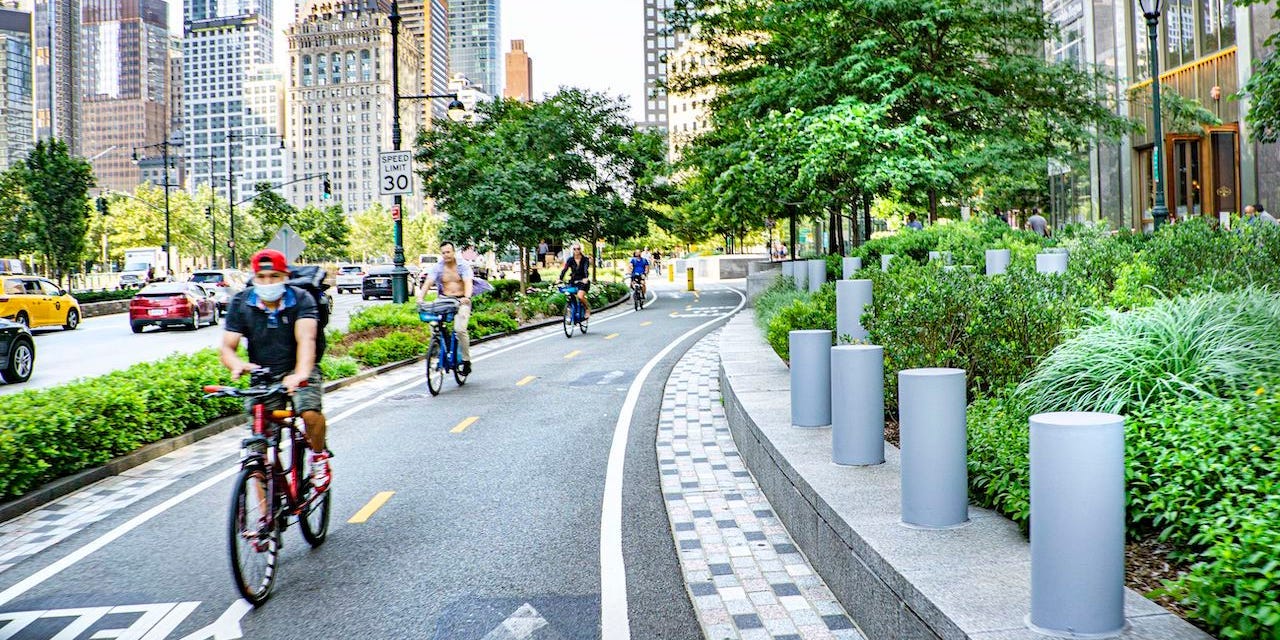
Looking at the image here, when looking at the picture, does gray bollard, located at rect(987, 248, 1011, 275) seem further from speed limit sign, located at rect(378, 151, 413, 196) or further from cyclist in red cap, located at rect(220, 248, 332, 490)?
speed limit sign, located at rect(378, 151, 413, 196)

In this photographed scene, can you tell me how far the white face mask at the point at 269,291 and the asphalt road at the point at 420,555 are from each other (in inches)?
65.2

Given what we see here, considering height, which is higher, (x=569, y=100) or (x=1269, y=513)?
(x=569, y=100)

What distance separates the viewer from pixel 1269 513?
3.63 metres

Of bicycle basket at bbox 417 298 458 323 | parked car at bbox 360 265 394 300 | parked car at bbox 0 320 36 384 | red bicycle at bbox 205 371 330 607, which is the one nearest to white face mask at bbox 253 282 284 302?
red bicycle at bbox 205 371 330 607

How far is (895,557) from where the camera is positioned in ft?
15.1

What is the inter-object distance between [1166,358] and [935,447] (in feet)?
4.80

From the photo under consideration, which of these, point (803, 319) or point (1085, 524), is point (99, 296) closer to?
point (803, 319)

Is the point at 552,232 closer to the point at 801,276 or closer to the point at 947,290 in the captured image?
the point at 801,276

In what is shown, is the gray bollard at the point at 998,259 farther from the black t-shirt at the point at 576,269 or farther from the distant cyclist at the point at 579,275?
the black t-shirt at the point at 576,269

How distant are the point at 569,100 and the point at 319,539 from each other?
34.2 metres

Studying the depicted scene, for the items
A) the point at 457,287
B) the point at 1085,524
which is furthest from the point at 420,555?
the point at 457,287

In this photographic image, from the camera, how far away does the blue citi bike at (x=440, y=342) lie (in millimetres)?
14820

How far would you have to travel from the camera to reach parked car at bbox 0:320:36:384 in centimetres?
1877

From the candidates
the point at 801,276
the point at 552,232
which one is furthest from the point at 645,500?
the point at 552,232
